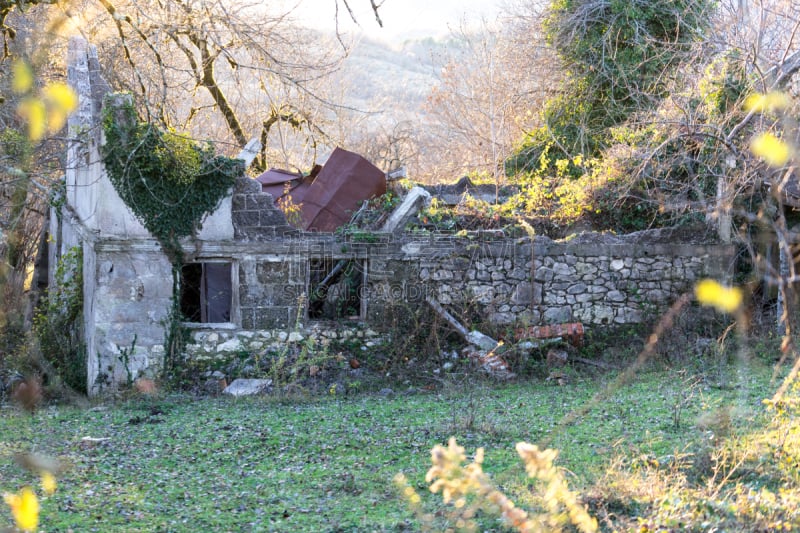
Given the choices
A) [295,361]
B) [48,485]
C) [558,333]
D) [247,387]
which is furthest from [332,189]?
[48,485]

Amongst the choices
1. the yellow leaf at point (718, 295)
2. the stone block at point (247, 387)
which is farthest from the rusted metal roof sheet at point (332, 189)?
the yellow leaf at point (718, 295)

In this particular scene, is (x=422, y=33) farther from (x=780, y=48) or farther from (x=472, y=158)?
(x=780, y=48)

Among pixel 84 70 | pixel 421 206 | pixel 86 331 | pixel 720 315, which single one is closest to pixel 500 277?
pixel 421 206

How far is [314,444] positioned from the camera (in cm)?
857

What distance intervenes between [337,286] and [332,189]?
6.54 feet

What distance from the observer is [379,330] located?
42.4 feet

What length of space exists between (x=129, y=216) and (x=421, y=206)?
4.54 metres

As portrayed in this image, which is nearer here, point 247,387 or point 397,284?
point 247,387

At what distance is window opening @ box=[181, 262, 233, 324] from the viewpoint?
1316 cm

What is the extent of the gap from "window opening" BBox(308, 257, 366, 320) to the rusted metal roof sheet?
1009mm

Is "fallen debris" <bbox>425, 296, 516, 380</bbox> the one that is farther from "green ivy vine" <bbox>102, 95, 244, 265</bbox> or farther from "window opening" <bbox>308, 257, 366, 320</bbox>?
"green ivy vine" <bbox>102, 95, 244, 265</bbox>

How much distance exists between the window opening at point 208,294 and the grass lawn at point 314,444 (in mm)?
2006

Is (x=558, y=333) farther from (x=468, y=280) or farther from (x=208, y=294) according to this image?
(x=208, y=294)

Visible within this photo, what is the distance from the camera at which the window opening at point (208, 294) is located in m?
13.2
